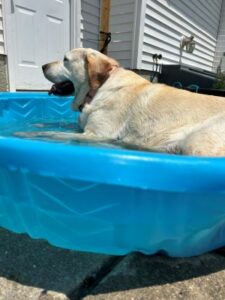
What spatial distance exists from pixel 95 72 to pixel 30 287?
2.15 m

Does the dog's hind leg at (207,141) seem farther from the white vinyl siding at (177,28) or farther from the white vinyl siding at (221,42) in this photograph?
the white vinyl siding at (221,42)

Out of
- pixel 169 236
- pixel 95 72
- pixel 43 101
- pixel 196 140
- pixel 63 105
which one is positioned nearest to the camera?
pixel 169 236

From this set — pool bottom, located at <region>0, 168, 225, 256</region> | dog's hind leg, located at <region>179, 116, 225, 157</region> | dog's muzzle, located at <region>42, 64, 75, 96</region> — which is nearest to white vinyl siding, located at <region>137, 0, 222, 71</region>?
dog's muzzle, located at <region>42, 64, 75, 96</region>

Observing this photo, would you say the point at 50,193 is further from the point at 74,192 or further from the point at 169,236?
the point at 169,236

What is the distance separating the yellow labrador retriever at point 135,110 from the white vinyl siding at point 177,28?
544cm

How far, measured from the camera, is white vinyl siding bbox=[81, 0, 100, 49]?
7523 mm

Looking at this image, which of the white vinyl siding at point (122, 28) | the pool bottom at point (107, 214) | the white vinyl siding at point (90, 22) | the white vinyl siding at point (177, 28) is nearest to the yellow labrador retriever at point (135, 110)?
the pool bottom at point (107, 214)

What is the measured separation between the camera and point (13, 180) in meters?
1.24

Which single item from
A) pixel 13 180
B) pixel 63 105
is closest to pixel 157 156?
pixel 13 180

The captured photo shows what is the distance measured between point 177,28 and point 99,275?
1048cm

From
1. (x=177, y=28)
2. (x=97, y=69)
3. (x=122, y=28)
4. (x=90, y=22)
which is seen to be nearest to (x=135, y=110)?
(x=97, y=69)

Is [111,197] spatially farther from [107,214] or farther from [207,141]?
[207,141]

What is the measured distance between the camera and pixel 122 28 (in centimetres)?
817

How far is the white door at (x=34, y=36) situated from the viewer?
5977 mm
